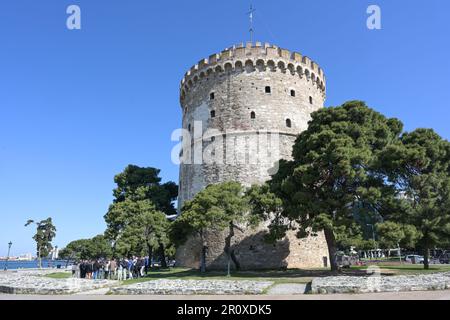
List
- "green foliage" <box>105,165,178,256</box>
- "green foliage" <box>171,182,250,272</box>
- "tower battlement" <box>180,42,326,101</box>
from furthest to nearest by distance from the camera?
"tower battlement" <box>180,42,326,101</box>, "green foliage" <box>105,165,178,256</box>, "green foliage" <box>171,182,250,272</box>

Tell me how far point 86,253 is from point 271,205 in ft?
152

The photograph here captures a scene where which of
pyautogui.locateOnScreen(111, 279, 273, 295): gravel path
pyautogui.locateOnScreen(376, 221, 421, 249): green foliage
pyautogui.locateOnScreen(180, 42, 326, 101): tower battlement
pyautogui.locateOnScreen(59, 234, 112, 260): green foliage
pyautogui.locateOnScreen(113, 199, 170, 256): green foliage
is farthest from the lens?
pyautogui.locateOnScreen(59, 234, 112, 260): green foliage

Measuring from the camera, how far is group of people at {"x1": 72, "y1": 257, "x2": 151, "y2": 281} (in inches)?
706

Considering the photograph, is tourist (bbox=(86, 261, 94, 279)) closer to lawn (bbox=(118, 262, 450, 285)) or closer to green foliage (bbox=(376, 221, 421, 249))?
lawn (bbox=(118, 262, 450, 285))

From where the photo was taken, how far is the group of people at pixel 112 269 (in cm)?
1792

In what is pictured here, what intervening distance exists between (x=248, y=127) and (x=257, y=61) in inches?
204

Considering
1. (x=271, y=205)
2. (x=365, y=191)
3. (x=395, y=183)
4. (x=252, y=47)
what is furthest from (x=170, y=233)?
(x=252, y=47)

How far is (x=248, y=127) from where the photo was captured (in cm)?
2506

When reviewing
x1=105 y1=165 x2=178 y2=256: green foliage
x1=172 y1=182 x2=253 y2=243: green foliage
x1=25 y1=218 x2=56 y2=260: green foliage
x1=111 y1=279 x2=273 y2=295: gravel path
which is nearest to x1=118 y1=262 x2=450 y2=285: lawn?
x1=172 y1=182 x2=253 y2=243: green foliage

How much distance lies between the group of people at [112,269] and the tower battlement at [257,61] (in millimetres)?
15278

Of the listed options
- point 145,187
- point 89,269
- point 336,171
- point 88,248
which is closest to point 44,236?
point 88,248

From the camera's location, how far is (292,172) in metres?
19.4

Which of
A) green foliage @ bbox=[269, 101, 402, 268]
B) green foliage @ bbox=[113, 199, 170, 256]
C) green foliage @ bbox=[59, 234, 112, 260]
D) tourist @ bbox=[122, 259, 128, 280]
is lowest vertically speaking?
green foliage @ bbox=[59, 234, 112, 260]

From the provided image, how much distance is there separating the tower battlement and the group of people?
15278 millimetres
